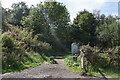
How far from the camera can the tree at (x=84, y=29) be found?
81.5 feet

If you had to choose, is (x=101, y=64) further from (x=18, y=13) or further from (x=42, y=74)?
(x=18, y=13)

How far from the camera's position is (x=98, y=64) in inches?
300

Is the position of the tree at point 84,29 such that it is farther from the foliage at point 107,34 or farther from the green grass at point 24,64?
the green grass at point 24,64

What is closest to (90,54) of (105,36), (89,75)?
(89,75)

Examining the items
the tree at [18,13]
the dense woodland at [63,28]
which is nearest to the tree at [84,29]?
the dense woodland at [63,28]

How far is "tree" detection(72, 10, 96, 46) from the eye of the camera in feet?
81.5

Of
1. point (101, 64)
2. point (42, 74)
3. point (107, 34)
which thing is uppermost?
point (107, 34)

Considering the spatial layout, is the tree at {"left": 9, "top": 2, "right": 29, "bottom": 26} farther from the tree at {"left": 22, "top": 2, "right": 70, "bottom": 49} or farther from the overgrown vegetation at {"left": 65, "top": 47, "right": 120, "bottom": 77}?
the overgrown vegetation at {"left": 65, "top": 47, "right": 120, "bottom": 77}

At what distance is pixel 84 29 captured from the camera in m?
25.9

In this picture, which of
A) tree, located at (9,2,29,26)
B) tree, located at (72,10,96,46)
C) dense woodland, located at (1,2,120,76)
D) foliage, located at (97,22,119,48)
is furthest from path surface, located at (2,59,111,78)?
tree, located at (9,2,29,26)

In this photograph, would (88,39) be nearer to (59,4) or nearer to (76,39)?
(76,39)

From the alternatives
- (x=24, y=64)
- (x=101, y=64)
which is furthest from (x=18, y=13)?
(x=101, y=64)

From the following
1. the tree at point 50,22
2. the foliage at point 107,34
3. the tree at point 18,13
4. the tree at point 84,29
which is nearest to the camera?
the foliage at point 107,34

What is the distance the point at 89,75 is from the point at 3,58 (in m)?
3.95
